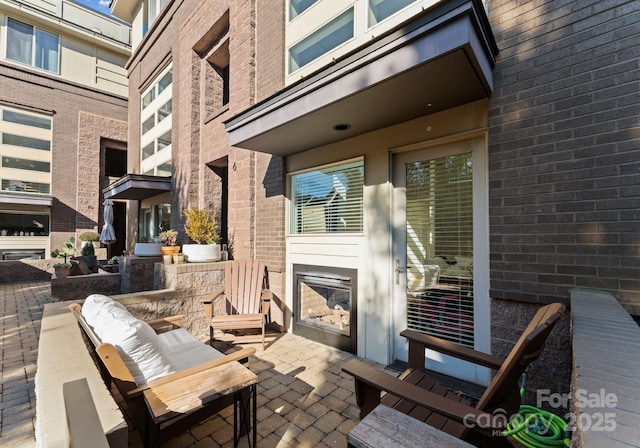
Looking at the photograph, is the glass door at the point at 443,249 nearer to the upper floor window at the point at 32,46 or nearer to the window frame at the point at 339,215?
the window frame at the point at 339,215

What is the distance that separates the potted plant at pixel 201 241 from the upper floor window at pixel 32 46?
12.9 metres

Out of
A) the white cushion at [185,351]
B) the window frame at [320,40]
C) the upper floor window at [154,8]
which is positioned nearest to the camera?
the white cushion at [185,351]

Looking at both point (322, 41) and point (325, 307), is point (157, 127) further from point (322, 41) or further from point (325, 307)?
point (325, 307)

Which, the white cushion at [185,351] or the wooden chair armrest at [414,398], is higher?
the wooden chair armrest at [414,398]

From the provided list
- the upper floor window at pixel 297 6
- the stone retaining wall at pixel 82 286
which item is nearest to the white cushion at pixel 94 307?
the upper floor window at pixel 297 6

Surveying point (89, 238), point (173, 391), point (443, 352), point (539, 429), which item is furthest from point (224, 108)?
point (89, 238)

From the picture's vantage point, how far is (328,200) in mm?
4277

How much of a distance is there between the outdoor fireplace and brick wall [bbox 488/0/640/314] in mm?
1796

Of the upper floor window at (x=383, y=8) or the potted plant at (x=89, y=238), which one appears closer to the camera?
the upper floor window at (x=383, y=8)

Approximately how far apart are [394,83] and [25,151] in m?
15.3

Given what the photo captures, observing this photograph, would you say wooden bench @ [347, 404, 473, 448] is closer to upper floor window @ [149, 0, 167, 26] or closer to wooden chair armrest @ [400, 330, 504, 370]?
wooden chair armrest @ [400, 330, 504, 370]

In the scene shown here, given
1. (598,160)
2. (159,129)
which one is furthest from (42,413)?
(159,129)

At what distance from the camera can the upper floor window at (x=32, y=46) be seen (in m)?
11.5

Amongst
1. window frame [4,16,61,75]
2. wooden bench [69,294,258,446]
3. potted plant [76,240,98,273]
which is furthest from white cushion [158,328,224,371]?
window frame [4,16,61,75]
